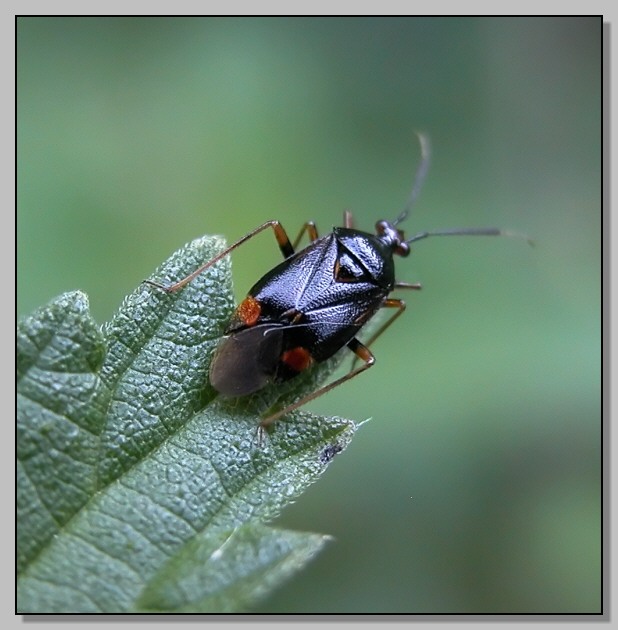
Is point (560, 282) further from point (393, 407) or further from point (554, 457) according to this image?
point (393, 407)

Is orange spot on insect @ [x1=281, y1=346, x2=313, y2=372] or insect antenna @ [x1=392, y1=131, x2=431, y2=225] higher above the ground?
insect antenna @ [x1=392, y1=131, x2=431, y2=225]

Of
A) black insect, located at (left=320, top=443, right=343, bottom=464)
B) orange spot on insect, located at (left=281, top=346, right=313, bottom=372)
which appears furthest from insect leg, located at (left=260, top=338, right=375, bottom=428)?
black insect, located at (left=320, top=443, right=343, bottom=464)

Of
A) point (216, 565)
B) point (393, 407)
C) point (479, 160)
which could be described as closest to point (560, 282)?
point (479, 160)

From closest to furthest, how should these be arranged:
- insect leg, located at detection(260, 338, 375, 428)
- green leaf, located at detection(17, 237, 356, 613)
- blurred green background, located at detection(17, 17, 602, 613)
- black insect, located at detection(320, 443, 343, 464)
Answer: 1. green leaf, located at detection(17, 237, 356, 613)
2. black insect, located at detection(320, 443, 343, 464)
3. insect leg, located at detection(260, 338, 375, 428)
4. blurred green background, located at detection(17, 17, 602, 613)

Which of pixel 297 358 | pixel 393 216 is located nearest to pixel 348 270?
pixel 297 358

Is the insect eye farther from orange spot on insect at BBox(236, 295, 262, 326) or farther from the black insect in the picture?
the black insect

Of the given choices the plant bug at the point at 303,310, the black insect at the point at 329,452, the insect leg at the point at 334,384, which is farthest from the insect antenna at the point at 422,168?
the black insect at the point at 329,452

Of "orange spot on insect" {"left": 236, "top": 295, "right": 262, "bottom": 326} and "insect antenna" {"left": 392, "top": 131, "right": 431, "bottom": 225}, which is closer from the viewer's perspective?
"orange spot on insect" {"left": 236, "top": 295, "right": 262, "bottom": 326}
